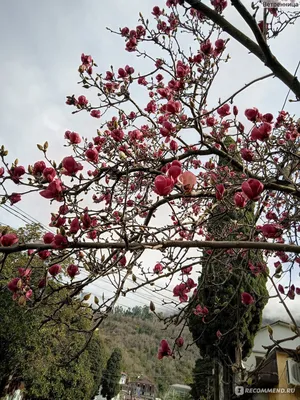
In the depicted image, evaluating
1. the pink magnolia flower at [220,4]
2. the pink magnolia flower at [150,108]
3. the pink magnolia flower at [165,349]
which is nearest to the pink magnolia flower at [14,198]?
the pink magnolia flower at [165,349]

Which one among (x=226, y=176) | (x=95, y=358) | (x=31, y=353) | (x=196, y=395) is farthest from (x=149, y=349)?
(x=226, y=176)

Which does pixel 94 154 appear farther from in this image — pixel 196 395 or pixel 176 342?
pixel 196 395

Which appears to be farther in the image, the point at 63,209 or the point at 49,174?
the point at 63,209

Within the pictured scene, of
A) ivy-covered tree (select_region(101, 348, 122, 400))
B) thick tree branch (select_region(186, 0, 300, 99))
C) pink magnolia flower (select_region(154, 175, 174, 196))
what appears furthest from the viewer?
ivy-covered tree (select_region(101, 348, 122, 400))

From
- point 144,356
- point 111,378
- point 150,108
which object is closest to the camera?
point 150,108

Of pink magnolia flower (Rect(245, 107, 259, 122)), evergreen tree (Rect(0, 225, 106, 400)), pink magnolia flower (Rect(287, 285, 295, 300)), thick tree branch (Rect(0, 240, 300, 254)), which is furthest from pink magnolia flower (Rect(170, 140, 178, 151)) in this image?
evergreen tree (Rect(0, 225, 106, 400))

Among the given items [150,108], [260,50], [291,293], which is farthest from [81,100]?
[291,293]

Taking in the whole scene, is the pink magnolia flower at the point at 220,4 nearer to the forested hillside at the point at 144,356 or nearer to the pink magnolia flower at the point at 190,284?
the pink magnolia flower at the point at 190,284

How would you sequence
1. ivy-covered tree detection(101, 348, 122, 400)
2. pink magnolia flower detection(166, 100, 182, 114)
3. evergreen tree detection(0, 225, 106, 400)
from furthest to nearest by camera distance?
ivy-covered tree detection(101, 348, 122, 400), evergreen tree detection(0, 225, 106, 400), pink magnolia flower detection(166, 100, 182, 114)

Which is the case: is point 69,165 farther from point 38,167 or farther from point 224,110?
point 224,110

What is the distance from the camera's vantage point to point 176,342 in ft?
6.74

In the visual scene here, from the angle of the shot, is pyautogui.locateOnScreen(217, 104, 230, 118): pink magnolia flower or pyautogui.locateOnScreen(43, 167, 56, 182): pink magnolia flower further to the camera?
pyautogui.locateOnScreen(217, 104, 230, 118): pink magnolia flower

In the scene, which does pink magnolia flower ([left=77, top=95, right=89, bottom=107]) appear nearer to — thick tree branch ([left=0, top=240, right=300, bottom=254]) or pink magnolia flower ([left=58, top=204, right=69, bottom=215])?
pink magnolia flower ([left=58, top=204, right=69, bottom=215])

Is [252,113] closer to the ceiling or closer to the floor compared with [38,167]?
closer to the ceiling
